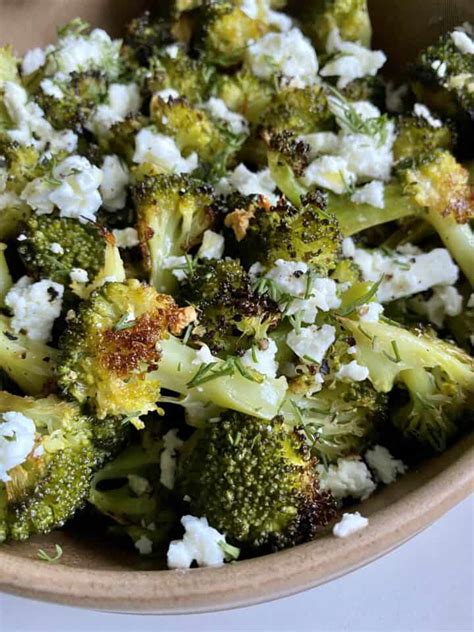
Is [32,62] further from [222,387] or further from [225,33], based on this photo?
[222,387]

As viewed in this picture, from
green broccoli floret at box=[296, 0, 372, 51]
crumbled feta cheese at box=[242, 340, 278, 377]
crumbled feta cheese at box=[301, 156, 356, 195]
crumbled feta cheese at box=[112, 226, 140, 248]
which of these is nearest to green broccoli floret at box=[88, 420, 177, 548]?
crumbled feta cheese at box=[242, 340, 278, 377]

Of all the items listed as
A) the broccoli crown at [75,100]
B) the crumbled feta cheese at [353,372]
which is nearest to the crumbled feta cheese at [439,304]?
the crumbled feta cheese at [353,372]

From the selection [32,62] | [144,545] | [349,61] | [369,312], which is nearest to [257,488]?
[144,545]

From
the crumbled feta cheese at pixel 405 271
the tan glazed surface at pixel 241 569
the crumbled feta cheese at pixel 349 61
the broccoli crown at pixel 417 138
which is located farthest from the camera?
the crumbled feta cheese at pixel 349 61

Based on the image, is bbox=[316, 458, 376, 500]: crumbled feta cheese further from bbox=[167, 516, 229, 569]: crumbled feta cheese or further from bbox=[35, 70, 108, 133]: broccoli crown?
bbox=[35, 70, 108, 133]: broccoli crown

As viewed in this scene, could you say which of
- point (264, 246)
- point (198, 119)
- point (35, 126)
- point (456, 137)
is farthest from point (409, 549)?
point (35, 126)

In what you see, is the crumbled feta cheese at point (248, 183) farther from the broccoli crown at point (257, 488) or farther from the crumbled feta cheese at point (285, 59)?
the broccoli crown at point (257, 488)

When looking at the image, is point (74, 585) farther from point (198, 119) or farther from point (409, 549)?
point (198, 119)

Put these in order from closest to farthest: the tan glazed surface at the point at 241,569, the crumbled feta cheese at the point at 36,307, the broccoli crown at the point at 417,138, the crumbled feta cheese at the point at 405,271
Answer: the tan glazed surface at the point at 241,569 → the crumbled feta cheese at the point at 36,307 → the crumbled feta cheese at the point at 405,271 → the broccoli crown at the point at 417,138
